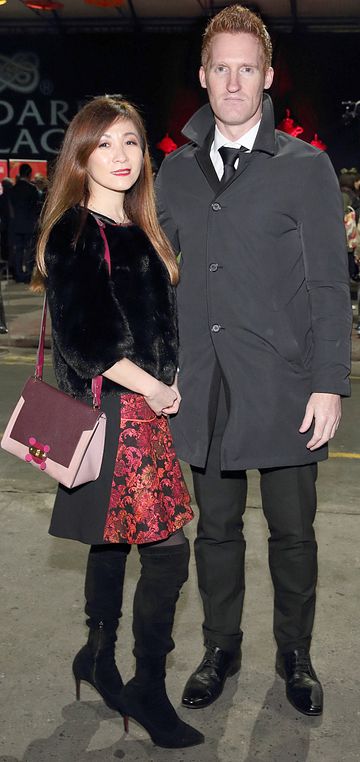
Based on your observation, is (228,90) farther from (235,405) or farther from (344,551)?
(344,551)

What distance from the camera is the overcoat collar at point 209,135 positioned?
2.83m

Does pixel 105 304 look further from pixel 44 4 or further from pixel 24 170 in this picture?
pixel 44 4

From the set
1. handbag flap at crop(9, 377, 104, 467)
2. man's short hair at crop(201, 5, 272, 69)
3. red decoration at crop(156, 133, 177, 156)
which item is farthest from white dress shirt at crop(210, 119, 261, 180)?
red decoration at crop(156, 133, 177, 156)

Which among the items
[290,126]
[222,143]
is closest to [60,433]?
[222,143]

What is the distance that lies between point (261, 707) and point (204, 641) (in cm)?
29

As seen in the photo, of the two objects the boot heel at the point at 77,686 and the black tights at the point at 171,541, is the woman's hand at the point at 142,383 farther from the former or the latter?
the boot heel at the point at 77,686

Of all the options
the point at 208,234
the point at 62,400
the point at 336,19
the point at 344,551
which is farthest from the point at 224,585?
the point at 336,19

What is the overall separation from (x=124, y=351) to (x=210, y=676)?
1.17 m

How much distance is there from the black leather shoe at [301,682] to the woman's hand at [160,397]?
977 mm

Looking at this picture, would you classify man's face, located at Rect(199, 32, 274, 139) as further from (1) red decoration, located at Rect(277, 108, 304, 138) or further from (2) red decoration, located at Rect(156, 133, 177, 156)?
(2) red decoration, located at Rect(156, 133, 177, 156)

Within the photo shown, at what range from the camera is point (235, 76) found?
9.04ft

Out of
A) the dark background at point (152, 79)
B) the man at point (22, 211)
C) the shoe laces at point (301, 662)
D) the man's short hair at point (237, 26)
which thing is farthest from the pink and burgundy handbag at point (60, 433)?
the dark background at point (152, 79)

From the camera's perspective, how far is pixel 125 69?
24.6 m

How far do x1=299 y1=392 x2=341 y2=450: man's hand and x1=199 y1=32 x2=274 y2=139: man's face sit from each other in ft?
2.68
